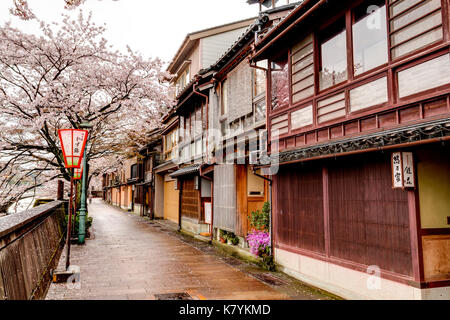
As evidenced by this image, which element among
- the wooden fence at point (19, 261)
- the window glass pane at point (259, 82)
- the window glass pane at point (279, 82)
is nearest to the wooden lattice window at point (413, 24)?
the window glass pane at point (279, 82)

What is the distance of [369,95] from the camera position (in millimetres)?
7031

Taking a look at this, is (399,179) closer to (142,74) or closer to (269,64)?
(269,64)

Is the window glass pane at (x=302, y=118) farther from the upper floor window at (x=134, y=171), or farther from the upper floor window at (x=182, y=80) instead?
the upper floor window at (x=134, y=171)

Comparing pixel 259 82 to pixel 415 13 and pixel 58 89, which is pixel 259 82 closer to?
Result: pixel 415 13

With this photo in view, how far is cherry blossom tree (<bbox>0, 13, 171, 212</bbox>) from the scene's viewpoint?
50.4ft

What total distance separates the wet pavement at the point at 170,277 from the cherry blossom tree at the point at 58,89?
629 centimetres

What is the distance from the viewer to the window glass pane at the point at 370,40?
6.97 meters

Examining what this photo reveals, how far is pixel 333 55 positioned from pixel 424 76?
3026mm

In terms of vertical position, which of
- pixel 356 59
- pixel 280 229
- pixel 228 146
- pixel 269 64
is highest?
pixel 269 64

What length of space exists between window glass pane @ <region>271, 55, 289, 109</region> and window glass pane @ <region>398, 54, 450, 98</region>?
458 centimetres

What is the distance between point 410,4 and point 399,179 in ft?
10.7

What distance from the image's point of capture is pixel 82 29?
16.4 metres

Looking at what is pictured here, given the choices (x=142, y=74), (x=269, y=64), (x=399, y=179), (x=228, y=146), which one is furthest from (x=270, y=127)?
(x=142, y=74)

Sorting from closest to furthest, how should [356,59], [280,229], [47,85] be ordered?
[356,59]
[280,229]
[47,85]
